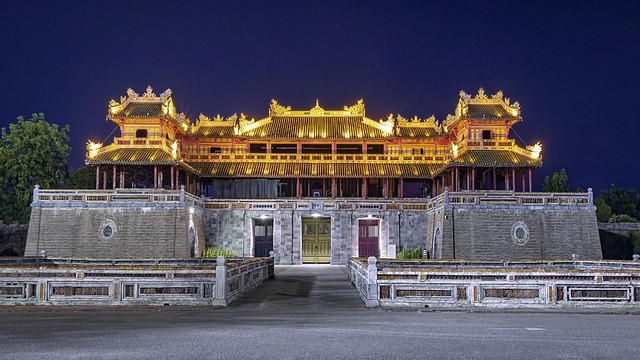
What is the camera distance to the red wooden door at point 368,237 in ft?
133

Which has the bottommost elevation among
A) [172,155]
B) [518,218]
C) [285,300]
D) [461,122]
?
[285,300]

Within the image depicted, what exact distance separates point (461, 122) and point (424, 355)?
33654 mm

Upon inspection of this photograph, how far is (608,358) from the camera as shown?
9.59m

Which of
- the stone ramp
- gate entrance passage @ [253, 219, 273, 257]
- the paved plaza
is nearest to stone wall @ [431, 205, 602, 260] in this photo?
the stone ramp

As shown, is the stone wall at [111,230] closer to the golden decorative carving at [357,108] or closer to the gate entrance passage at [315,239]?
the gate entrance passage at [315,239]

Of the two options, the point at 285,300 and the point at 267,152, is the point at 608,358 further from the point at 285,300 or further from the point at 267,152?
the point at 267,152

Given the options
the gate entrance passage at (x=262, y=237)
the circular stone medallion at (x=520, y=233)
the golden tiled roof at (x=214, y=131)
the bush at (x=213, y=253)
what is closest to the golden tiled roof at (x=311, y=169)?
the golden tiled roof at (x=214, y=131)

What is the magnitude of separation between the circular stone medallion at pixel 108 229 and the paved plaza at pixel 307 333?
19.7m

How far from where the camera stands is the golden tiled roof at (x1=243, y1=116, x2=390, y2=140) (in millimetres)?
45219

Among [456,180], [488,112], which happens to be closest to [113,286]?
[456,180]

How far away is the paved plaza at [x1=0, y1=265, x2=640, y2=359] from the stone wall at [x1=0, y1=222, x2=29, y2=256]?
35029mm

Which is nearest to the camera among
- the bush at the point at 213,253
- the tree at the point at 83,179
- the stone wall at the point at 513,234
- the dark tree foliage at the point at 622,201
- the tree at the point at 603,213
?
the stone wall at the point at 513,234

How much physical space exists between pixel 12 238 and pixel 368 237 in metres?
29.3

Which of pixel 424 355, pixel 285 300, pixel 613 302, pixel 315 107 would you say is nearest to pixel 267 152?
→ pixel 315 107
